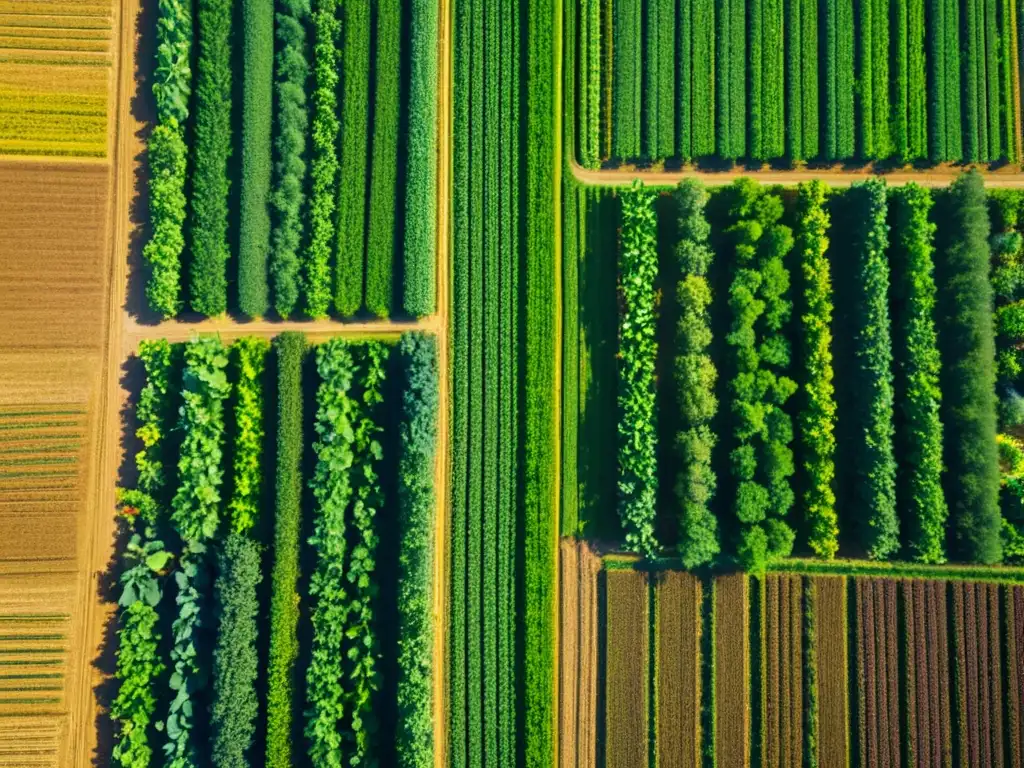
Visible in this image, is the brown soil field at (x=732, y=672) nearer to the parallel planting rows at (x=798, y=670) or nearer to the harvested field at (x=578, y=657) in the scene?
the parallel planting rows at (x=798, y=670)

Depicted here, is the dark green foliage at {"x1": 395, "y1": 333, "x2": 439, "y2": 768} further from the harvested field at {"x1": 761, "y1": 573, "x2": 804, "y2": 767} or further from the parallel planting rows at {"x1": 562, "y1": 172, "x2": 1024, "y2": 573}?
the harvested field at {"x1": 761, "y1": 573, "x2": 804, "y2": 767}

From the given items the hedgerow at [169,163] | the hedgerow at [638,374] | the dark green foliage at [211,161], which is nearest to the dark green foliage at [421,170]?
the dark green foliage at [211,161]

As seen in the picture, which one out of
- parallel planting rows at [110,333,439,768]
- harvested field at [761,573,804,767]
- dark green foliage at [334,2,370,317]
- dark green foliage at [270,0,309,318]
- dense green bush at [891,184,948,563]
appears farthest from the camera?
dark green foliage at [334,2,370,317]

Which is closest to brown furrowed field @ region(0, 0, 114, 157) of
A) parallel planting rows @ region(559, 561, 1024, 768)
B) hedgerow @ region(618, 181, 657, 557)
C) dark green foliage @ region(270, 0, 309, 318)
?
dark green foliage @ region(270, 0, 309, 318)

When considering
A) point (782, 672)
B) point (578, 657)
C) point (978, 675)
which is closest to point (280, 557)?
point (578, 657)

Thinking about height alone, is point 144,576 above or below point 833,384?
below

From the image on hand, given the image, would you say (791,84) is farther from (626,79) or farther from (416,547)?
(416,547)

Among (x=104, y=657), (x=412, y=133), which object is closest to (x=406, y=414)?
(x=412, y=133)
